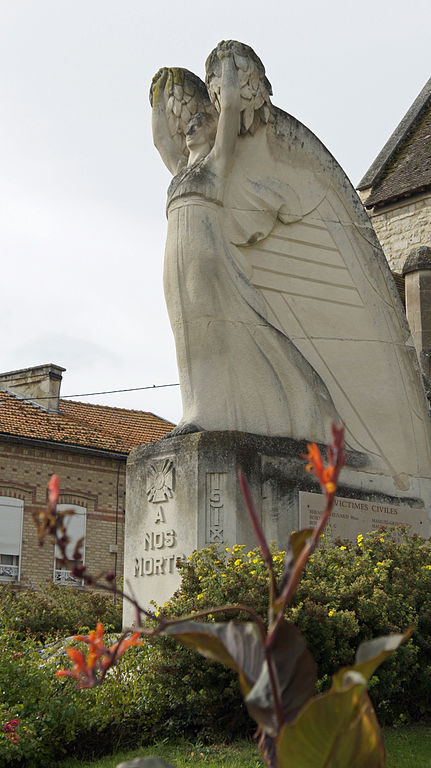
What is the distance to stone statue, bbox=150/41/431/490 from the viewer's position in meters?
8.71

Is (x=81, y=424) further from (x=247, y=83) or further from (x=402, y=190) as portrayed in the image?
(x=247, y=83)

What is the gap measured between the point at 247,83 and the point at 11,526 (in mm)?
18736

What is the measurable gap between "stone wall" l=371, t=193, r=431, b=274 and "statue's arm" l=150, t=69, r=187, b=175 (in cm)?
1647

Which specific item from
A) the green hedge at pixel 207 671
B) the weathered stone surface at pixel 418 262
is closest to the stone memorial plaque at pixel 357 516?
the green hedge at pixel 207 671

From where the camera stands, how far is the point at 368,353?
382 inches

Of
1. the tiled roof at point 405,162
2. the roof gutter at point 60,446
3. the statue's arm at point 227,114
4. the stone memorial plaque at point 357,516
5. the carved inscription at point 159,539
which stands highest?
the tiled roof at point 405,162

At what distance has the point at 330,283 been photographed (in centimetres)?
970

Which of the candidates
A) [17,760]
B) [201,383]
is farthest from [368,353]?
[17,760]

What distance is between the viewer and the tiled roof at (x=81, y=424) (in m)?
26.0

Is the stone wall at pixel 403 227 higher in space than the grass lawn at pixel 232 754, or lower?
higher

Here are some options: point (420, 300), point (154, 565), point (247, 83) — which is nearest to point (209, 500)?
point (154, 565)

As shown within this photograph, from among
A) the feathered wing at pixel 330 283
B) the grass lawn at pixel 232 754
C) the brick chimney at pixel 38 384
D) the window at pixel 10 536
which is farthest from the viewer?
the brick chimney at pixel 38 384

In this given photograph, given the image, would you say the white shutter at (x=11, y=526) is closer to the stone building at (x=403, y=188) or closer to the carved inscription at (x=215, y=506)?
the stone building at (x=403, y=188)

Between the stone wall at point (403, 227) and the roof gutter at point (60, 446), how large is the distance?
357 inches
